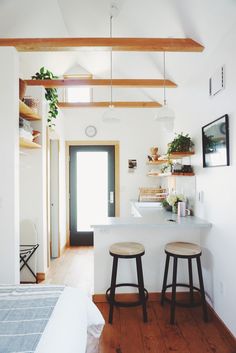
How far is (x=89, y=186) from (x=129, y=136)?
142 centimetres

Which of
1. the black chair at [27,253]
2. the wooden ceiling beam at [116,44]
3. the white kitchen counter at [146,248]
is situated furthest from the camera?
the black chair at [27,253]

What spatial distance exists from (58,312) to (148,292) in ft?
6.00

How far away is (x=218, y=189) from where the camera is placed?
2.36 meters

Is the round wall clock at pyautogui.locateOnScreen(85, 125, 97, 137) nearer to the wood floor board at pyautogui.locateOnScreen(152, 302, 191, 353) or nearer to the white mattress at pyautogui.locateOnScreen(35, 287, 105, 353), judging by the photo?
the wood floor board at pyautogui.locateOnScreen(152, 302, 191, 353)

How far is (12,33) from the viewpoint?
2988mm

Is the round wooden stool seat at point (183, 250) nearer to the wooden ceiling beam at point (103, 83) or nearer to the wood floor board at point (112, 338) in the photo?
the wood floor board at point (112, 338)

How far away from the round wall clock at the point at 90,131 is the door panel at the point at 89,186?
28 cm

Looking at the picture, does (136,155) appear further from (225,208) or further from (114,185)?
(225,208)

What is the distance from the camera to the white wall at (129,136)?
522 centimetres

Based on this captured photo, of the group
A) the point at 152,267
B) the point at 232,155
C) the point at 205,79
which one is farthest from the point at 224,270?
the point at 205,79

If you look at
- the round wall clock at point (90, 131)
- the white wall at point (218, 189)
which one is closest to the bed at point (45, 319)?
the white wall at point (218, 189)

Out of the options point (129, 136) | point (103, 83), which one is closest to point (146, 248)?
point (103, 83)

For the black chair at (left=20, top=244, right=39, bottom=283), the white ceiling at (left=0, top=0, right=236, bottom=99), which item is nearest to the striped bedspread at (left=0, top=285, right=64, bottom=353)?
the black chair at (left=20, top=244, right=39, bottom=283)

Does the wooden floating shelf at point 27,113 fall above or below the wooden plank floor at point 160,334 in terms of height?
above
